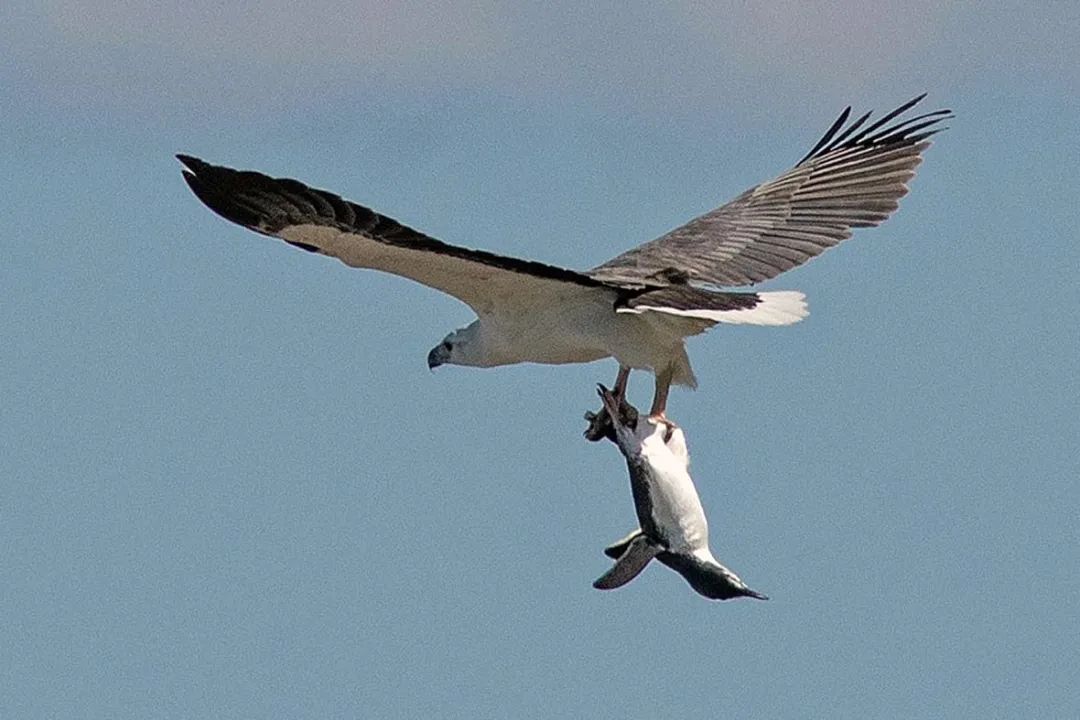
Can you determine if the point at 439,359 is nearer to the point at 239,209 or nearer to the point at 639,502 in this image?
the point at 239,209

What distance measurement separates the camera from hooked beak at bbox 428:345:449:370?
13.6 metres

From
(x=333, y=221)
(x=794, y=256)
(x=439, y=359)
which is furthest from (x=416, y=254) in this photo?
(x=794, y=256)

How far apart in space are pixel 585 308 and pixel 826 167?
160 inches

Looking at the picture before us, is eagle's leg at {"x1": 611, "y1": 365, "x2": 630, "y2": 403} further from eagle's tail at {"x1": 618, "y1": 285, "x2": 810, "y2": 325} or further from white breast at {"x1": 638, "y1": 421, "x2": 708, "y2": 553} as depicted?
white breast at {"x1": 638, "y1": 421, "x2": 708, "y2": 553}

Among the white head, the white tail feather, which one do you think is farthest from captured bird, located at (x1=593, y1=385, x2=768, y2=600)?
the white head

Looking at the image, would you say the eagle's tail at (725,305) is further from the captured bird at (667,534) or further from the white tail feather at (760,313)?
the captured bird at (667,534)

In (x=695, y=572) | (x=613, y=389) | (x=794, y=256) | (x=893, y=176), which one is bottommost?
(x=695, y=572)

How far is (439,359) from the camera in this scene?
→ 1367 cm

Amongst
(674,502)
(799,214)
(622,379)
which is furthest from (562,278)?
(799,214)

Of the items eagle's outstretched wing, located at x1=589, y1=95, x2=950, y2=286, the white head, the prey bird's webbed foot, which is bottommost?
the prey bird's webbed foot

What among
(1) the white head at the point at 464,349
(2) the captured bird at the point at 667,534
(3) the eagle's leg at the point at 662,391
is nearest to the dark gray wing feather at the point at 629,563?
(2) the captured bird at the point at 667,534

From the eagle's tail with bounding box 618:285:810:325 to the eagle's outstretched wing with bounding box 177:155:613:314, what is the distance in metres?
0.32

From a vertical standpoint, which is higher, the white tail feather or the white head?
the white head

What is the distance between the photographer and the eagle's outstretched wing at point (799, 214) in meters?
14.2
